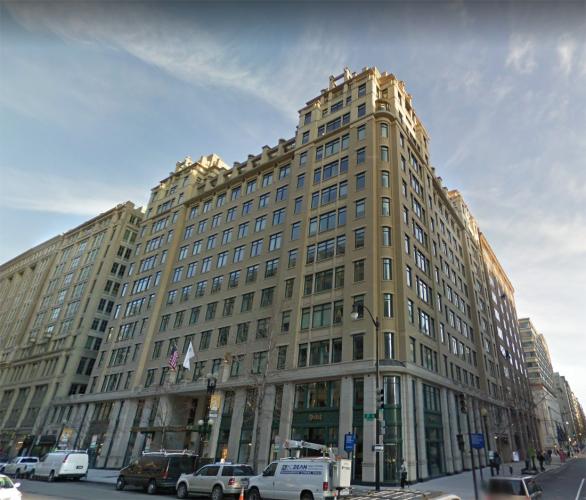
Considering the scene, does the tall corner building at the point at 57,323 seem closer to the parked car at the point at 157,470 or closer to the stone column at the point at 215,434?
the stone column at the point at 215,434

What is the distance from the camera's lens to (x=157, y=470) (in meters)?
25.5

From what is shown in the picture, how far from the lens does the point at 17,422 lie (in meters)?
64.4

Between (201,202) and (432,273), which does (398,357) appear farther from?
(201,202)

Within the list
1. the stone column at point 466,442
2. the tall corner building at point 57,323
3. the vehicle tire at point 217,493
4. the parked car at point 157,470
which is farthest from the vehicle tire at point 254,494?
the tall corner building at point 57,323

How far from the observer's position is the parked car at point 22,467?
117 ft

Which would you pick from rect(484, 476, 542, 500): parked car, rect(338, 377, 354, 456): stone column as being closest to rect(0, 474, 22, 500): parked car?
rect(484, 476, 542, 500): parked car

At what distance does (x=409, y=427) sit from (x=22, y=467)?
112ft

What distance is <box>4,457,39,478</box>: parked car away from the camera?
35.6 metres

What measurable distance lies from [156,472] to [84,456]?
13.4 m

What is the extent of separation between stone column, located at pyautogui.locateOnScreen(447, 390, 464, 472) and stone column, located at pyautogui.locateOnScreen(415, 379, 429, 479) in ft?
24.7

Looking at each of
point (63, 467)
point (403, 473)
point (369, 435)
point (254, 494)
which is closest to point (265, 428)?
point (369, 435)

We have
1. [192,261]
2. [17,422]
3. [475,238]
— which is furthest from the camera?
[475,238]

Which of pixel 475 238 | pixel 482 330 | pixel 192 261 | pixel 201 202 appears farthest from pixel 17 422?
pixel 475 238

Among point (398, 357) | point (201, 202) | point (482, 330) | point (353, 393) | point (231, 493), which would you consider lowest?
point (231, 493)
